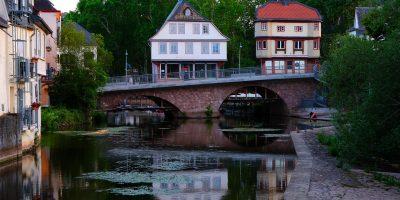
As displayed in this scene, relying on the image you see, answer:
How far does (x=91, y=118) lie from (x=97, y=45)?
36.9 ft

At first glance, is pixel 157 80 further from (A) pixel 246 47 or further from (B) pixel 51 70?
(A) pixel 246 47

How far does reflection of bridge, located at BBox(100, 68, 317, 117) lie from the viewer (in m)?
68.9

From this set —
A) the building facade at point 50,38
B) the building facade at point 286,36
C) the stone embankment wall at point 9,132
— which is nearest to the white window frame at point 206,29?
the building facade at point 286,36

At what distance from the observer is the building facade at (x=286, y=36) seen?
84.3 metres

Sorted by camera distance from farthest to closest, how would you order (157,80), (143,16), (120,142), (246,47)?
(143,16)
(246,47)
(157,80)
(120,142)

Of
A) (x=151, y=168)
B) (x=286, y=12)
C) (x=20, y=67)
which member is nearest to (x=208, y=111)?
(x=286, y=12)

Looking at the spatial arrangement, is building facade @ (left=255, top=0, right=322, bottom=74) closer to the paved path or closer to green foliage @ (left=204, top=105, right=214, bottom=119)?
green foliage @ (left=204, top=105, right=214, bottom=119)

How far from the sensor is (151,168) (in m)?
30.6

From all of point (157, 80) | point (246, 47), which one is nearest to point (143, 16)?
point (246, 47)

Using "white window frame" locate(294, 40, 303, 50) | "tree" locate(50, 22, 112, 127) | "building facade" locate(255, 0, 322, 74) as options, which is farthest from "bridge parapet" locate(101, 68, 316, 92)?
"white window frame" locate(294, 40, 303, 50)

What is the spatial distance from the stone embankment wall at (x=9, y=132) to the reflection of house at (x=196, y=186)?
25.3ft

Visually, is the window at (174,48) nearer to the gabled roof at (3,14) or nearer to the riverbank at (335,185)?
the gabled roof at (3,14)

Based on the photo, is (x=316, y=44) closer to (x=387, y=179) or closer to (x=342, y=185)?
(x=387, y=179)

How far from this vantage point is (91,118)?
64.4 metres
